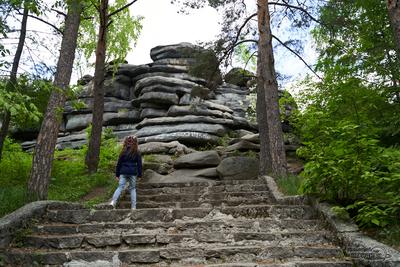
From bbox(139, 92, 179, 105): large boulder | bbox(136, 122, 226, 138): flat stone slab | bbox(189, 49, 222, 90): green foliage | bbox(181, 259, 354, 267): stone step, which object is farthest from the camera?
bbox(139, 92, 179, 105): large boulder

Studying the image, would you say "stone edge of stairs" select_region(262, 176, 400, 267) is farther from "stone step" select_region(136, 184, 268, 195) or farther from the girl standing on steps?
the girl standing on steps

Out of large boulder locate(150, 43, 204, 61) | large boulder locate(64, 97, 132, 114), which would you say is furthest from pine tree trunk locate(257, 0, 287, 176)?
large boulder locate(150, 43, 204, 61)

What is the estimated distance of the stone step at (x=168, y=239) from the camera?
532cm

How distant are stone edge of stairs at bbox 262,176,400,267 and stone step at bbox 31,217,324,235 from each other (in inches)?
13.6

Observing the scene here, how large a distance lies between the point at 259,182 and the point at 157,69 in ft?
51.9

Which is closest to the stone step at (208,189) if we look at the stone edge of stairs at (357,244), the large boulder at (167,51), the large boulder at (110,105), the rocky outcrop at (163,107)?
Answer: the stone edge of stairs at (357,244)

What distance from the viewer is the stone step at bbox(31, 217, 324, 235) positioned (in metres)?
5.79

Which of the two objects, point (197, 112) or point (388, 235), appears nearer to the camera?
point (388, 235)

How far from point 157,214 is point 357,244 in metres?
3.28

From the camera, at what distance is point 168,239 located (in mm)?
5355

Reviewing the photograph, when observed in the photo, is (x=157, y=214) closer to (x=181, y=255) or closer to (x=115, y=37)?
(x=181, y=255)

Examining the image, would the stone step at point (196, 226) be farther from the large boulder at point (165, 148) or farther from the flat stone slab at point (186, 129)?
the flat stone slab at point (186, 129)

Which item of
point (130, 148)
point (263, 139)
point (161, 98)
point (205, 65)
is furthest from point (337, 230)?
point (161, 98)

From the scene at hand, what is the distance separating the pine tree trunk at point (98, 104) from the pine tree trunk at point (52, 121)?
4.14m
